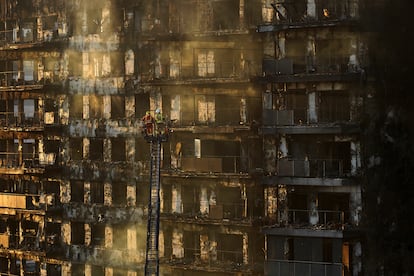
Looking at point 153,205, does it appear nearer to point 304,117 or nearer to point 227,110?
point 227,110

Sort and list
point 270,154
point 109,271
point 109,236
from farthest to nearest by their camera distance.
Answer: point 109,236
point 109,271
point 270,154

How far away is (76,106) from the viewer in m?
48.9

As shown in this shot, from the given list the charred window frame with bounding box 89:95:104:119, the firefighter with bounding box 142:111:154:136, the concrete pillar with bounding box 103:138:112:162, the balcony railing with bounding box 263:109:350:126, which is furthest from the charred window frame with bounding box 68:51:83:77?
the balcony railing with bounding box 263:109:350:126

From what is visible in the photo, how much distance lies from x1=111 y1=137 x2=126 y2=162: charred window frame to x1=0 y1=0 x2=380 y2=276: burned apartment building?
0.13 m

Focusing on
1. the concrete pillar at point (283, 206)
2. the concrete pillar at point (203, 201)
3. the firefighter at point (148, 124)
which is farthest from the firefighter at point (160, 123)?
the concrete pillar at point (283, 206)

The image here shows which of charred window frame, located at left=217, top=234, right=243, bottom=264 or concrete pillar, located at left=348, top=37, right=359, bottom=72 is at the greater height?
concrete pillar, located at left=348, top=37, right=359, bottom=72

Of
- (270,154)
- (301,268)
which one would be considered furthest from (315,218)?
(270,154)

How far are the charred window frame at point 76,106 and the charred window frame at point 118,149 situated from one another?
3.55 meters

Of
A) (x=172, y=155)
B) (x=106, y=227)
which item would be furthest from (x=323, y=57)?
(x=106, y=227)

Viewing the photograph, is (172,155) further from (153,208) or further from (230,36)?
(230,36)

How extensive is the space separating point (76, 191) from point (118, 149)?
482 cm

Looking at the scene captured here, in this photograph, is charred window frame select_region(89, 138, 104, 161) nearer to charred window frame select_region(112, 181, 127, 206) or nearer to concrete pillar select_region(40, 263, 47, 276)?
charred window frame select_region(112, 181, 127, 206)

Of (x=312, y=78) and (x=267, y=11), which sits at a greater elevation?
(x=267, y=11)

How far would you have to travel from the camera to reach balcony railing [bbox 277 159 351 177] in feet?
133
